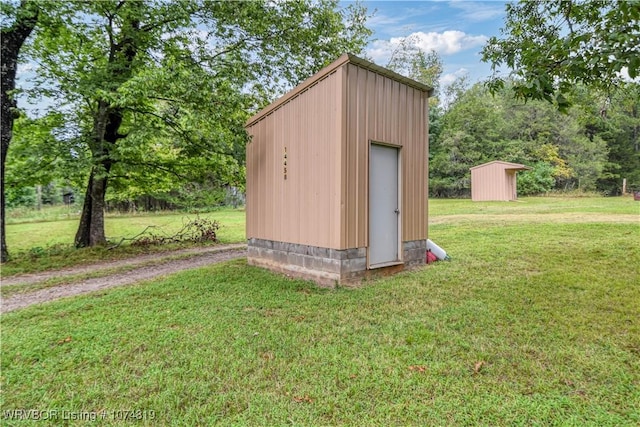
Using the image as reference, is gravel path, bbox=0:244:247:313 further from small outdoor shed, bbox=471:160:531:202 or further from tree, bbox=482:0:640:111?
small outdoor shed, bbox=471:160:531:202

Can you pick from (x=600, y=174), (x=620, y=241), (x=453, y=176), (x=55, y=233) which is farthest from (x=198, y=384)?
(x=600, y=174)

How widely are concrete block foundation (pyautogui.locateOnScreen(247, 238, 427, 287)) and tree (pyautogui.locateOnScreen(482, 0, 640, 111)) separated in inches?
105

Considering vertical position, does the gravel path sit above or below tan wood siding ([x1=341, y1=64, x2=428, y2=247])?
below

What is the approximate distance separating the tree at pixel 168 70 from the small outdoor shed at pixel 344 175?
1.39 m

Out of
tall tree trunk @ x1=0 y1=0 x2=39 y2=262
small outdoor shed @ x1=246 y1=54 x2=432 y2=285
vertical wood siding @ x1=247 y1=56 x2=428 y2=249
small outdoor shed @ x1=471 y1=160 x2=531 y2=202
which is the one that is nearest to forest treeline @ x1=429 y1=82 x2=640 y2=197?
small outdoor shed @ x1=471 y1=160 x2=531 y2=202

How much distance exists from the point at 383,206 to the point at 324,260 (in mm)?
1247

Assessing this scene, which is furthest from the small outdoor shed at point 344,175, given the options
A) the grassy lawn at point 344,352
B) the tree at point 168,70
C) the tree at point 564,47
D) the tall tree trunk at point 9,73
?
the tall tree trunk at point 9,73

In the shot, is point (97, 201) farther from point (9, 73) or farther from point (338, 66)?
point (338, 66)

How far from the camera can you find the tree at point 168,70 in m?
5.85

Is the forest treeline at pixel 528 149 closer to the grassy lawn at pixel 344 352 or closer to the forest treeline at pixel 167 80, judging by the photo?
the forest treeline at pixel 167 80

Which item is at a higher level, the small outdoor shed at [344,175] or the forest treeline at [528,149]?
the forest treeline at [528,149]

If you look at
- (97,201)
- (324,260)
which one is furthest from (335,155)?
(97,201)

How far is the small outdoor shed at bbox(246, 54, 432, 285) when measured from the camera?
433cm

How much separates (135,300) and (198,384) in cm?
235
